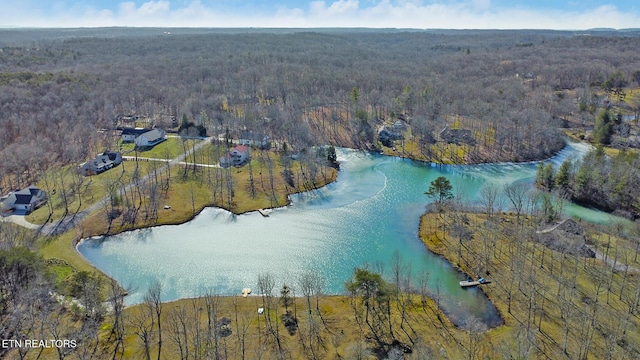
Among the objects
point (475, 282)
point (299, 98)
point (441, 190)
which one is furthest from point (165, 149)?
point (475, 282)

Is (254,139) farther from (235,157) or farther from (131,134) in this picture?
(131,134)

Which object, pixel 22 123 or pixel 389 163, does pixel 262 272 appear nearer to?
pixel 389 163

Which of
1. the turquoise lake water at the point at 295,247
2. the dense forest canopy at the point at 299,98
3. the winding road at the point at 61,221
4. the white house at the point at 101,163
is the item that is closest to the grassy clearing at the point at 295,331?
the turquoise lake water at the point at 295,247

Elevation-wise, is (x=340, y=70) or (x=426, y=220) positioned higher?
(x=340, y=70)

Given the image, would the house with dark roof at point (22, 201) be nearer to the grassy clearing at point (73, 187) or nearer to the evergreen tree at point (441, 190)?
the grassy clearing at point (73, 187)

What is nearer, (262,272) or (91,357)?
(91,357)

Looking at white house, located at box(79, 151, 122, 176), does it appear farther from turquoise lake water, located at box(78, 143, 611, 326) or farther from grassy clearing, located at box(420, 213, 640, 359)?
grassy clearing, located at box(420, 213, 640, 359)

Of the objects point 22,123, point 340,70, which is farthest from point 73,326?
point 340,70

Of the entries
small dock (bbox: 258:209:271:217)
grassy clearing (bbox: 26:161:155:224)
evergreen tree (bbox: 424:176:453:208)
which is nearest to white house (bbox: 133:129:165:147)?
grassy clearing (bbox: 26:161:155:224)
